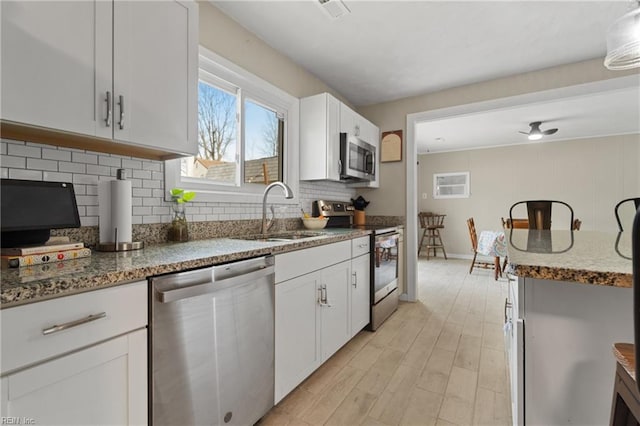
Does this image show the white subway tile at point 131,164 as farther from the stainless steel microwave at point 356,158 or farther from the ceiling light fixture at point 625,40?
the ceiling light fixture at point 625,40

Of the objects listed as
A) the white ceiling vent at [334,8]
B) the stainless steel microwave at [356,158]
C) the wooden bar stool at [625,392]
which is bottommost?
the wooden bar stool at [625,392]

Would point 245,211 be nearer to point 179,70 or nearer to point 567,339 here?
point 179,70

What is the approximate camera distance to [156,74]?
1340mm

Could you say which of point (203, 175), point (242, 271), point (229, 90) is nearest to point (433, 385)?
point (242, 271)

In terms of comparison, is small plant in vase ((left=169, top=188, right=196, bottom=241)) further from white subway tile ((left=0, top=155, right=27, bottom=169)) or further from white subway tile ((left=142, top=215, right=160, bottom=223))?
white subway tile ((left=0, top=155, right=27, bottom=169))

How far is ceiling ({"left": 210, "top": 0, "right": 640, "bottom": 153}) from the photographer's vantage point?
204 centimetres

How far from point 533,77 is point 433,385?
10.3ft

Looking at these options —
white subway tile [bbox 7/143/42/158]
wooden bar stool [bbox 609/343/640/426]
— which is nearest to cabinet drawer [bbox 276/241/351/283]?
white subway tile [bbox 7/143/42/158]

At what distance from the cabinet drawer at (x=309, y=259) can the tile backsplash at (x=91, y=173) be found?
0.73 meters

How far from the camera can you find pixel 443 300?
3.55m

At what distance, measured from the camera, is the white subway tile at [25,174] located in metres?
1.15

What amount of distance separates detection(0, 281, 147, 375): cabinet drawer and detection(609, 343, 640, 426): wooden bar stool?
4.27 feet

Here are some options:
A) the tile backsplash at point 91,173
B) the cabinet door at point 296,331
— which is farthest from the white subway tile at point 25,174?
the cabinet door at point 296,331

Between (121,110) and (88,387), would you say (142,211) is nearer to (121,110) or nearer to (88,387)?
(121,110)
